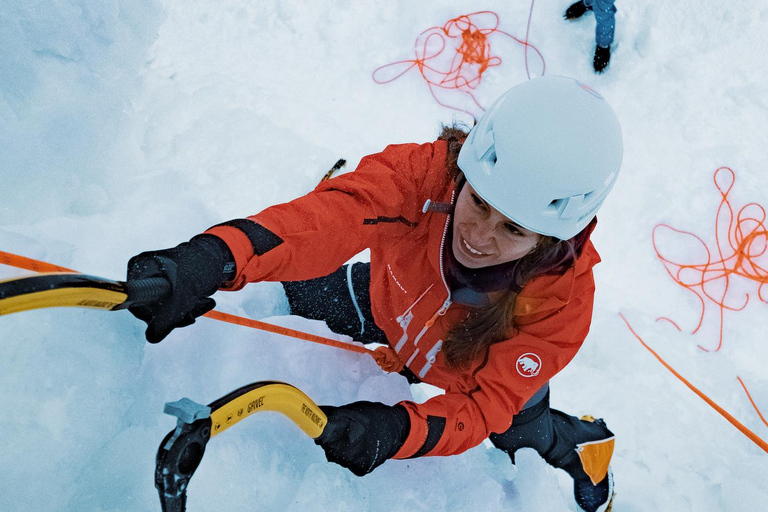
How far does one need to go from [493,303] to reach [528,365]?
0.73 ft

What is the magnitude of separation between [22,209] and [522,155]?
1.89 meters

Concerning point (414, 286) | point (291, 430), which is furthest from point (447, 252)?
point (291, 430)

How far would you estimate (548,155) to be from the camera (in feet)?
4.74

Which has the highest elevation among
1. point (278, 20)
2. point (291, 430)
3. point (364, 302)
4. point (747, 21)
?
point (278, 20)

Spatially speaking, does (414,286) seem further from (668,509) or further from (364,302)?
(668,509)

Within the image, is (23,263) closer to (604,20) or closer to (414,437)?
(414,437)

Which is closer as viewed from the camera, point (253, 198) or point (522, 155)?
point (522, 155)

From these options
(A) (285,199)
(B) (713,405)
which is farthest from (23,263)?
(B) (713,405)

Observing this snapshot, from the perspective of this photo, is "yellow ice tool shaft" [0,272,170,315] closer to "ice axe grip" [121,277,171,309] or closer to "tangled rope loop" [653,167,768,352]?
"ice axe grip" [121,277,171,309]

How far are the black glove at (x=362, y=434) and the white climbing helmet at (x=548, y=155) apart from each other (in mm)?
676

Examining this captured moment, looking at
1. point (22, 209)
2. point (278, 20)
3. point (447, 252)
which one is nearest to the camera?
point (447, 252)

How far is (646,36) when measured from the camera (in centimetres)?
409

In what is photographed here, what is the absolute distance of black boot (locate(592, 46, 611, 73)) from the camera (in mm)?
3971

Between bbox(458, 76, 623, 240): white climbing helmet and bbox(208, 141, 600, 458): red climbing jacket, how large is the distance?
0.68ft
